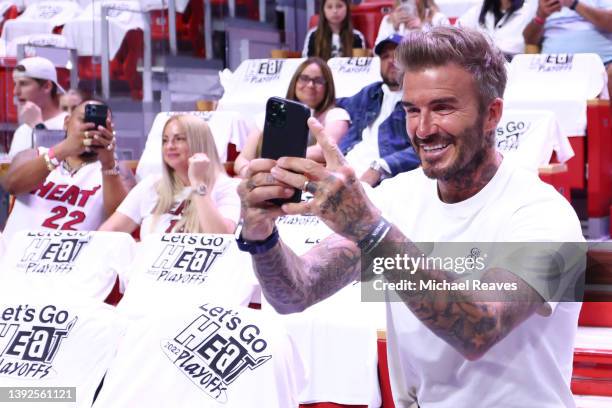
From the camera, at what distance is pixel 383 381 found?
8.11ft

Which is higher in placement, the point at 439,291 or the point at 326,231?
the point at 439,291

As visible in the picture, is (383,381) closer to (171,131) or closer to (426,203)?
(426,203)

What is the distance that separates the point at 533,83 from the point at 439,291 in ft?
11.6

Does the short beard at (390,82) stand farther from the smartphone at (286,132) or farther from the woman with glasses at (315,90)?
the smartphone at (286,132)

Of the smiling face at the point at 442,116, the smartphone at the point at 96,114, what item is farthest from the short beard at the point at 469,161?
the smartphone at the point at 96,114

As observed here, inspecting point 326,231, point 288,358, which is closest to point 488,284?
point 288,358

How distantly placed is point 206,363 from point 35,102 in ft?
10.2

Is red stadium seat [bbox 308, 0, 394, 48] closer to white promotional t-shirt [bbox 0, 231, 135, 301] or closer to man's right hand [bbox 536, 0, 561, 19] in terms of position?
man's right hand [bbox 536, 0, 561, 19]

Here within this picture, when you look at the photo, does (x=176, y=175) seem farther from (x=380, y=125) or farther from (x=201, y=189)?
(x=380, y=125)

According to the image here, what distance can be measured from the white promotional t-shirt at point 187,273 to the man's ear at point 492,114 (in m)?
1.71

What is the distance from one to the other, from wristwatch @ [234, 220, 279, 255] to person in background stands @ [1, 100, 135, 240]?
256cm

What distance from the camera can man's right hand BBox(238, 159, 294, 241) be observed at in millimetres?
1200

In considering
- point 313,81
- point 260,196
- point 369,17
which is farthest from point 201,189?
point 369,17

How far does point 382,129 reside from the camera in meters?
4.04
